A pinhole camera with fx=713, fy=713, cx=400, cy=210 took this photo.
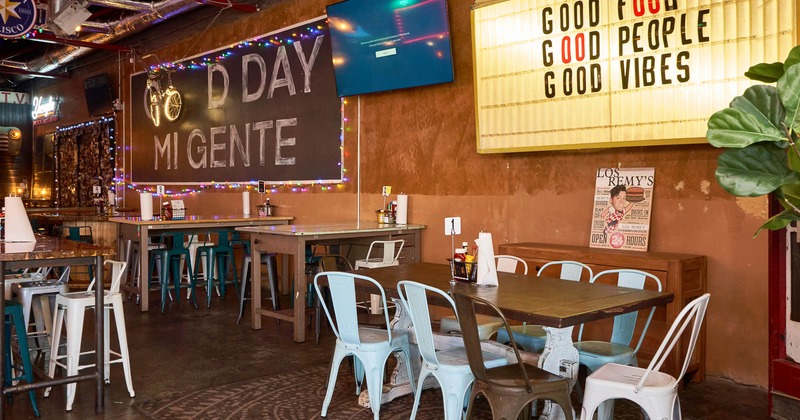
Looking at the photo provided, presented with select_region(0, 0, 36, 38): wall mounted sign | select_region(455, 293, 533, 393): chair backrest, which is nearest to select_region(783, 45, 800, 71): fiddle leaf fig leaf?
select_region(455, 293, 533, 393): chair backrest

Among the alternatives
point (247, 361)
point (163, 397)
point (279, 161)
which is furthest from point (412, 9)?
point (163, 397)

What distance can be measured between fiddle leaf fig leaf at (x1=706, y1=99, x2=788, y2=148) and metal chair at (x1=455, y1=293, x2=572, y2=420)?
46.0 inches

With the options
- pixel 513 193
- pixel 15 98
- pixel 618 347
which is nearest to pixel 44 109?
pixel 15 98

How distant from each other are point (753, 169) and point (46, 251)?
3.53m

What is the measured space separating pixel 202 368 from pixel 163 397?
690mm

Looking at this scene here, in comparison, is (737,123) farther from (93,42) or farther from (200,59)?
(93,42)

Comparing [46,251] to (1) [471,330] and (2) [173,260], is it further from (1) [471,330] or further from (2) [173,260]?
(2) [173,260]

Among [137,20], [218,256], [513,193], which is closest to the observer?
[513,193]

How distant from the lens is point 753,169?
301 centimetres

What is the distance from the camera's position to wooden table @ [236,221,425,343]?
5891mm

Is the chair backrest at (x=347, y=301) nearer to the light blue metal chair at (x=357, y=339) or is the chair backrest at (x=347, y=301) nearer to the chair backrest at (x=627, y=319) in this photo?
the light blue metal chair at (x=357, y=339)

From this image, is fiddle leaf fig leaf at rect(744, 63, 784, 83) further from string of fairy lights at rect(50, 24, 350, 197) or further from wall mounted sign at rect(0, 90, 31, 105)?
wall mounted sign at rect(0, 90, 31, 105)

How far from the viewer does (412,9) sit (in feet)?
21.8

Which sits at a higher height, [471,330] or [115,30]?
[115,30]
